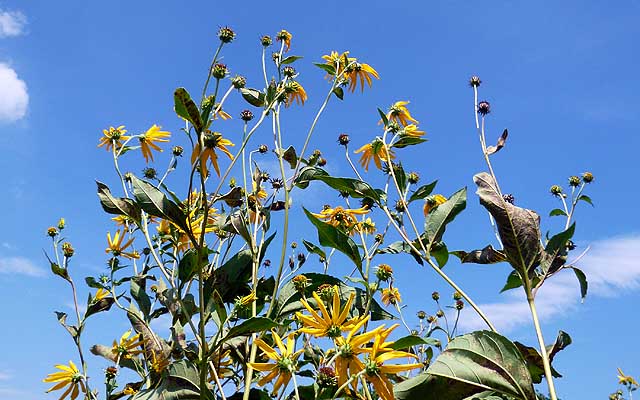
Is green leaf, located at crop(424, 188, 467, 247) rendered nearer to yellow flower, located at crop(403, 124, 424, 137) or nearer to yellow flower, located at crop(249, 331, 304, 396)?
yellow flower, located at crop(249, 331, 304, 396)

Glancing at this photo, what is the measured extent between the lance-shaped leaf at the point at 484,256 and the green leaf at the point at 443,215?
12 centimetres

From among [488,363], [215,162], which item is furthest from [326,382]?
[215,162]

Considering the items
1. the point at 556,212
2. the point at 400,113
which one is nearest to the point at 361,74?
the point at 400,113

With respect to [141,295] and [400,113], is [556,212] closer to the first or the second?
[400,113]

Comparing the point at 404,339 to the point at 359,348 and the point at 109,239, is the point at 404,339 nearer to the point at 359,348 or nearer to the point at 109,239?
the point at 359,348

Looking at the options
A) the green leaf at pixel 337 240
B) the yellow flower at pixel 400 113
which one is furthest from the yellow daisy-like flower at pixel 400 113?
the green leaf at pixel 337 240

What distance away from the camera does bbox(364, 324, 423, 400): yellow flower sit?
1.46m

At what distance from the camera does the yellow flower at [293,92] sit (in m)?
3.00

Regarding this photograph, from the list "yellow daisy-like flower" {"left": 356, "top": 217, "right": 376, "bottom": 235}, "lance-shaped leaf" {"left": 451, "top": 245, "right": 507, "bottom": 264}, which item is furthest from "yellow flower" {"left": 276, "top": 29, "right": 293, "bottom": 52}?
"lance-shaped leaf" {"left": 451, "top": 245, "right": 507, "bottom": 264}

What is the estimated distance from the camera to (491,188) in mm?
1559

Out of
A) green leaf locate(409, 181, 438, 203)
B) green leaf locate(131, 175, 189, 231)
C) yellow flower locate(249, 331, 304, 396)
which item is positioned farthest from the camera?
green leaf locate(409, 181, 438, 203)

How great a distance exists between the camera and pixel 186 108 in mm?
1531

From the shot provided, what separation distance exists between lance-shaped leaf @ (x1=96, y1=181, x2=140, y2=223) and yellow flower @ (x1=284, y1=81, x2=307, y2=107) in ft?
3.84

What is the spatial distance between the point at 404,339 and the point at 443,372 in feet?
0.42
